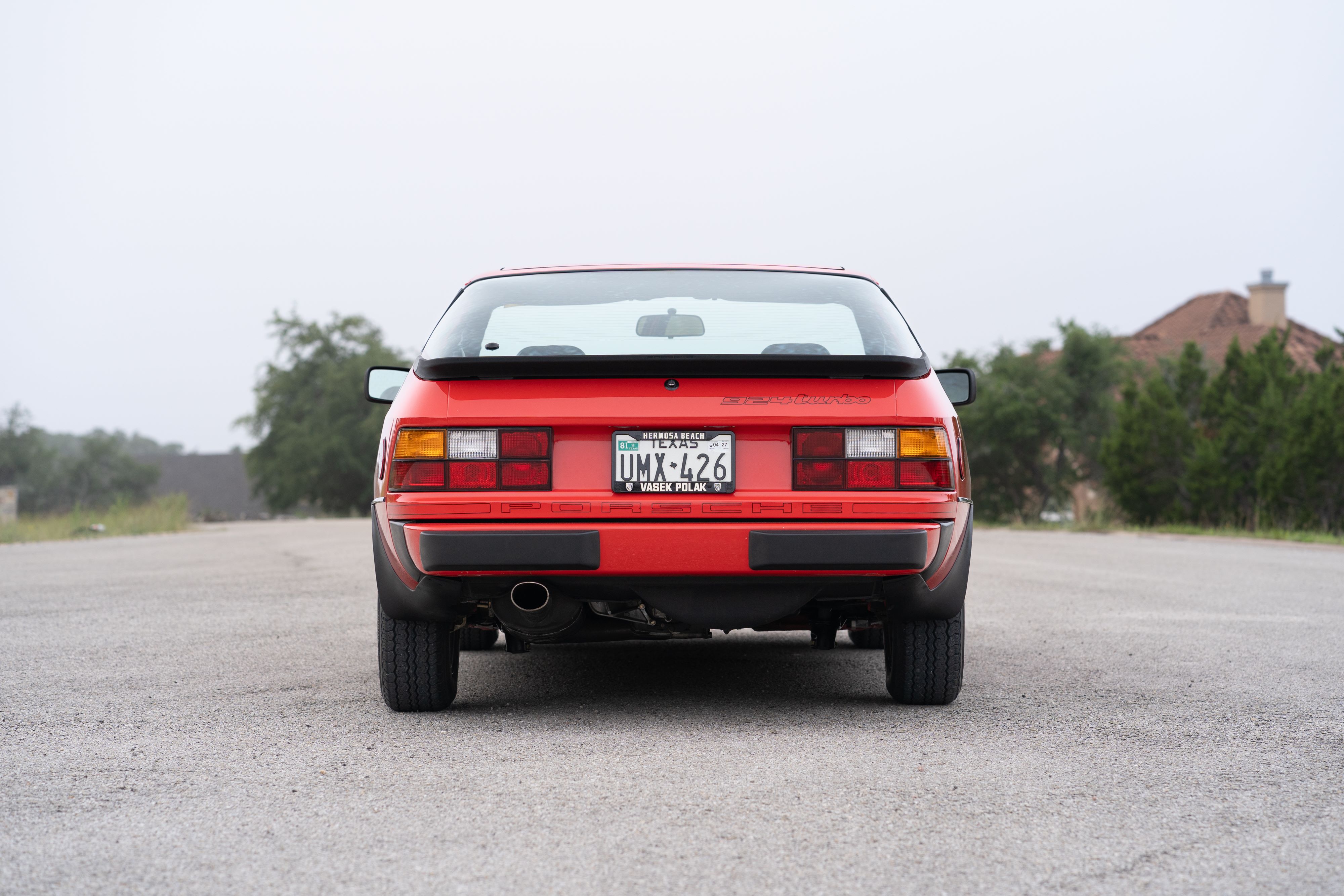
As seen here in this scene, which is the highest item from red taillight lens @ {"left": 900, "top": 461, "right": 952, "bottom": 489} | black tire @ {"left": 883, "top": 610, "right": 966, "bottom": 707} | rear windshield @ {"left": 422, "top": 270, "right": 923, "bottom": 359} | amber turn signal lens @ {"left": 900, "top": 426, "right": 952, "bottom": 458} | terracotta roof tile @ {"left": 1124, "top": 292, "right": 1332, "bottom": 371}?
terracotta roof tile @ {"left": 1124, "top": 292, "right": 1332, "bottom": 371}

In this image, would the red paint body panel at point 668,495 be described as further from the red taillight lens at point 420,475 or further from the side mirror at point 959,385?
the side mirror at point 959,385

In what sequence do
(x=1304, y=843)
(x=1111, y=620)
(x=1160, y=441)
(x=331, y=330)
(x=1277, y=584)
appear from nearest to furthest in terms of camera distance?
1. (x=1304, y=843)
2. (x=1111, y=620)
3. (x=1277, y=584)
4. (x=1160, y=441)
5. (x=331, y=330)

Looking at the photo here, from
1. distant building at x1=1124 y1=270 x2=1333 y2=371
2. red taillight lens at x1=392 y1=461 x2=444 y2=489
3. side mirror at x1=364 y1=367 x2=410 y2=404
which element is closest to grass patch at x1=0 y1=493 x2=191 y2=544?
side mirror at x1=364 y1=367 x2=410 y2=404

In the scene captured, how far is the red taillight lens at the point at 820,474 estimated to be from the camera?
3.90 metres

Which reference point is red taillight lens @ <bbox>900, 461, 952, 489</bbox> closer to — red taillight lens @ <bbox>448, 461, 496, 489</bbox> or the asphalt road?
the asphalt road

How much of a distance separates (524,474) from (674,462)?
0.47 metres

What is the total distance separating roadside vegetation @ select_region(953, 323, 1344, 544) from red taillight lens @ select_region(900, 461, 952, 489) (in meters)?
13.3

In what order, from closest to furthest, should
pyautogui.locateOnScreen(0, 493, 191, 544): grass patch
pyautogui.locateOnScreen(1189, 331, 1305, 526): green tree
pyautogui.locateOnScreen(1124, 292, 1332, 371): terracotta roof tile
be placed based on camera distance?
pyautogui.locateOnScreen(1189, 331, 1305, 526): green tree → pyautogui.locateOnScreen(0, 493, 191, 544): grass patch → pyautogui.locateOnScreen(1124, 292, 1332, 371): terracotta roof tile

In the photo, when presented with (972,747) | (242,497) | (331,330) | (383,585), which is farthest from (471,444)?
(242,497)

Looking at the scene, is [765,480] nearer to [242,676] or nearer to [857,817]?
[857,817]

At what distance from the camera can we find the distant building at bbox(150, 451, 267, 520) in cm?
7950

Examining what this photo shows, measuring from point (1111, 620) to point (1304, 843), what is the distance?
4.70 m

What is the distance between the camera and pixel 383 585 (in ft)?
13.3

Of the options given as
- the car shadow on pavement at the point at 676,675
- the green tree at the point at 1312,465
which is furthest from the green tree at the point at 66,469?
the car shadow on pavement at the point at 676,675
